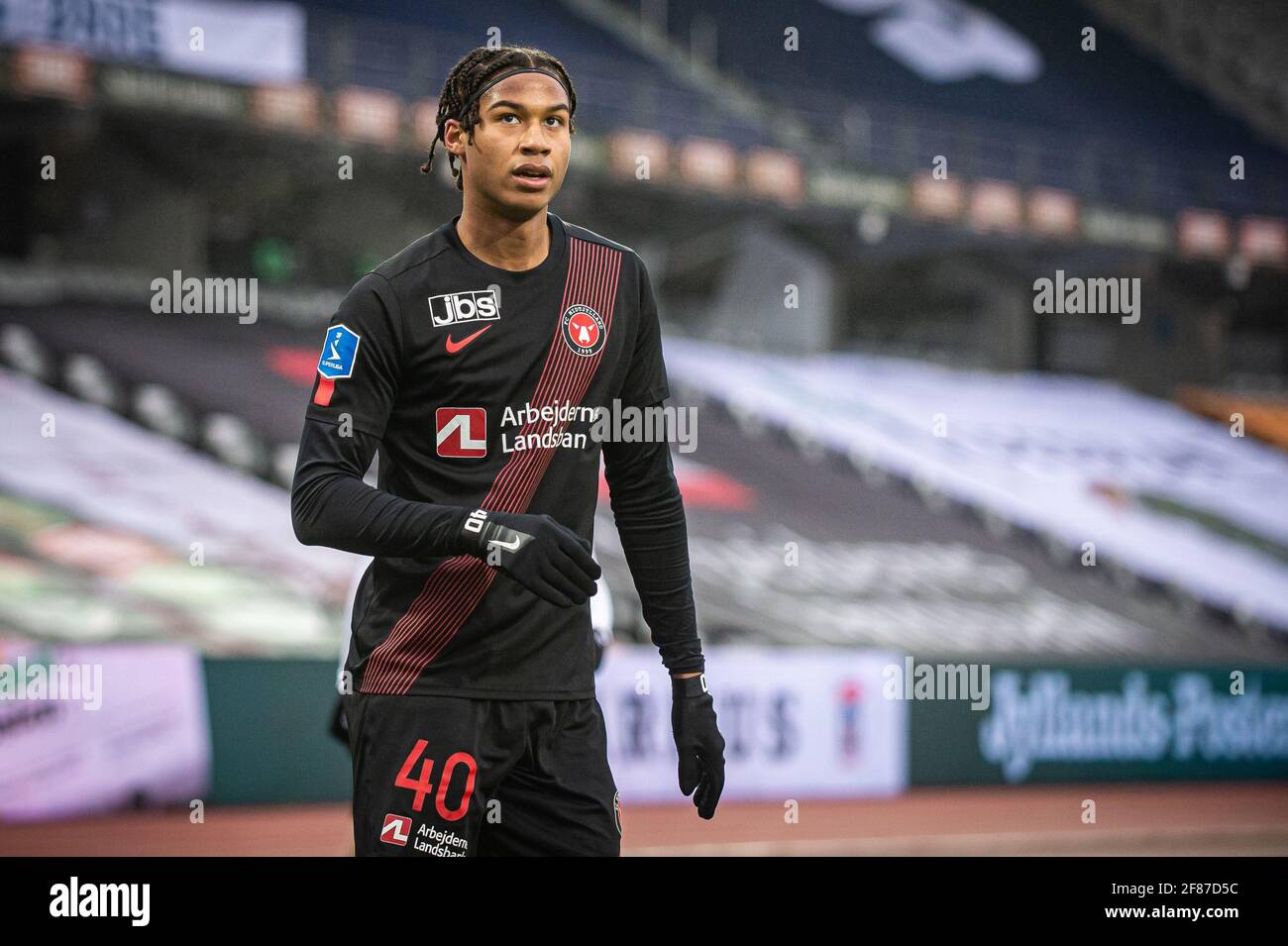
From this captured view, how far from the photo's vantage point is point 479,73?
2344mm

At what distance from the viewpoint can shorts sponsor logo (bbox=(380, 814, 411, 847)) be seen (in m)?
2.24

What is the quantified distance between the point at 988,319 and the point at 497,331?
56.4 ft

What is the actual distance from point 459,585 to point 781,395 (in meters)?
12.8

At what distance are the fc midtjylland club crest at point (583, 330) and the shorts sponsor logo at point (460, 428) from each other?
20 centimetres

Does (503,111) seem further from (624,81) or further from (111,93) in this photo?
(624,81)

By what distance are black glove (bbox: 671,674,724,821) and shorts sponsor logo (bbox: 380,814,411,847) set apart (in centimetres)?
55

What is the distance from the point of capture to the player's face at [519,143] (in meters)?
2.29

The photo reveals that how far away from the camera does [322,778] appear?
8375 mm
